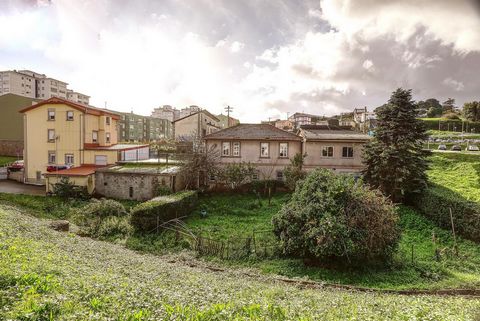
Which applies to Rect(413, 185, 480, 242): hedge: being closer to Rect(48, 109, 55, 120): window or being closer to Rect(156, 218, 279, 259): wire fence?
Rect(156, 218, 279, 259): wire fence

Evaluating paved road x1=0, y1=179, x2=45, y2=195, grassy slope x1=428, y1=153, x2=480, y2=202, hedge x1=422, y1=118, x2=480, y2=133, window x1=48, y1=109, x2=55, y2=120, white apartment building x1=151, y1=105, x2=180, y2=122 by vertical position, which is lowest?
paved road x1=0, y1=179, x2=45, y2=195

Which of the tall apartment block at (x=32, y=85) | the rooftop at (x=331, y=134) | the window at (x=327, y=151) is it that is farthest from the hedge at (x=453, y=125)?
the tall apartment block at (x=32, y=85)

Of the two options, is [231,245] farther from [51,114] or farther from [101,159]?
[51,114]

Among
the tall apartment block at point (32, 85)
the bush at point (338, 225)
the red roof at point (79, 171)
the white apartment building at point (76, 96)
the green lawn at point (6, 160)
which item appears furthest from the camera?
the white apartment building at point (76, 96)

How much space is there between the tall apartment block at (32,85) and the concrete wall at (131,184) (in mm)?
71911

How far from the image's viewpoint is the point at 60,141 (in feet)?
113

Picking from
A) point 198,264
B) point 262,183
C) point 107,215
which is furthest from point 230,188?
point 198,264

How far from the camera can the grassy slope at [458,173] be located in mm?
23952

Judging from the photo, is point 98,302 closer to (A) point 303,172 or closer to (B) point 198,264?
(B) point 198,264

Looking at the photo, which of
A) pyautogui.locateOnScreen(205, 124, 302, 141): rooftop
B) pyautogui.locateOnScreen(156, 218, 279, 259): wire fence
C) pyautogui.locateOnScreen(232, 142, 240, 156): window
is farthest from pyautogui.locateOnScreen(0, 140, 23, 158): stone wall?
pyautogui.locateOnScreen(156, 218, 279, 259): wire fence

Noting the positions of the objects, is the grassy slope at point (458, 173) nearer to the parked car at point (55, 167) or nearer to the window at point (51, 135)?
the parked car at point (55, 167)

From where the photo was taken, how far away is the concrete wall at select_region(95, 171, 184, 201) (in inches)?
1134

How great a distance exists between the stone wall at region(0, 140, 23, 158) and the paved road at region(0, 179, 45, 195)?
1639 centimetres

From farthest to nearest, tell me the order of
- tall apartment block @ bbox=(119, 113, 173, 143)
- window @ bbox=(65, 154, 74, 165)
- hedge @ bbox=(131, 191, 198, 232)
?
1. tall apartment block @ bbox=(119, 113, 173, 143)
2. window @ bbox=(65, 154, 74, 165)
3. hedge @ bbox=(131, 191, 198, 232)
